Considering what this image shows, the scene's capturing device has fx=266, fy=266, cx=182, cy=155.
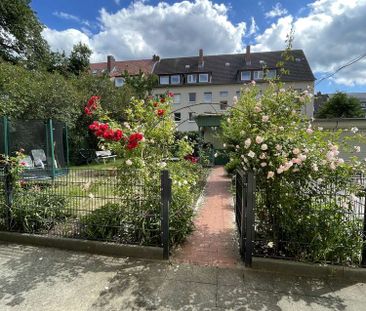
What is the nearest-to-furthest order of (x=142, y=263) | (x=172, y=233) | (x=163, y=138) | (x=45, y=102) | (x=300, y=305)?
(x=300, y=305) → (x=142, y=263) → (x=172, y=233) → (x=163, y=138) → (x=45, y=102)

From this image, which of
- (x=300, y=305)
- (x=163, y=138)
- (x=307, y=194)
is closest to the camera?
(x=300, y=305)

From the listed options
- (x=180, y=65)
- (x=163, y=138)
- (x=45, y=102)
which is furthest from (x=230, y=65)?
(x=163, y=138)

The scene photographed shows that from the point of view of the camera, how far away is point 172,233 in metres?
3.48

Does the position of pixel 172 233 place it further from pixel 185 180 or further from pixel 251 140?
pixel 251 140

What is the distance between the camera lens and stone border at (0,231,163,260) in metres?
3.28

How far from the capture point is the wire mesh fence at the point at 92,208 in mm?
3436

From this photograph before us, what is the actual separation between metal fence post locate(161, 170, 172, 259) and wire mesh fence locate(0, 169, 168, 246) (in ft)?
0.53

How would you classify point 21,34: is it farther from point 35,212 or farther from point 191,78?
point 35,212

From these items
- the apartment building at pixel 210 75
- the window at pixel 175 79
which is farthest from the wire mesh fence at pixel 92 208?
the window at pixel 175 79

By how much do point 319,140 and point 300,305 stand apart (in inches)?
67.1

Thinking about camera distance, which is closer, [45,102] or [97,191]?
[97,191]

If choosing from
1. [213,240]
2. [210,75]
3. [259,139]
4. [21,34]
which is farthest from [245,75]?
[259,139]

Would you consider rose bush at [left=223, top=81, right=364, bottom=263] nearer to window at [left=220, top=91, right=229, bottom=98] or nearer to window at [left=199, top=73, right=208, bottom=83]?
window at [left=220, top=91, right=229, bottom=98]

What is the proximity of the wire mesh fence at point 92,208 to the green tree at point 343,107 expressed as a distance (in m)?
32.4
